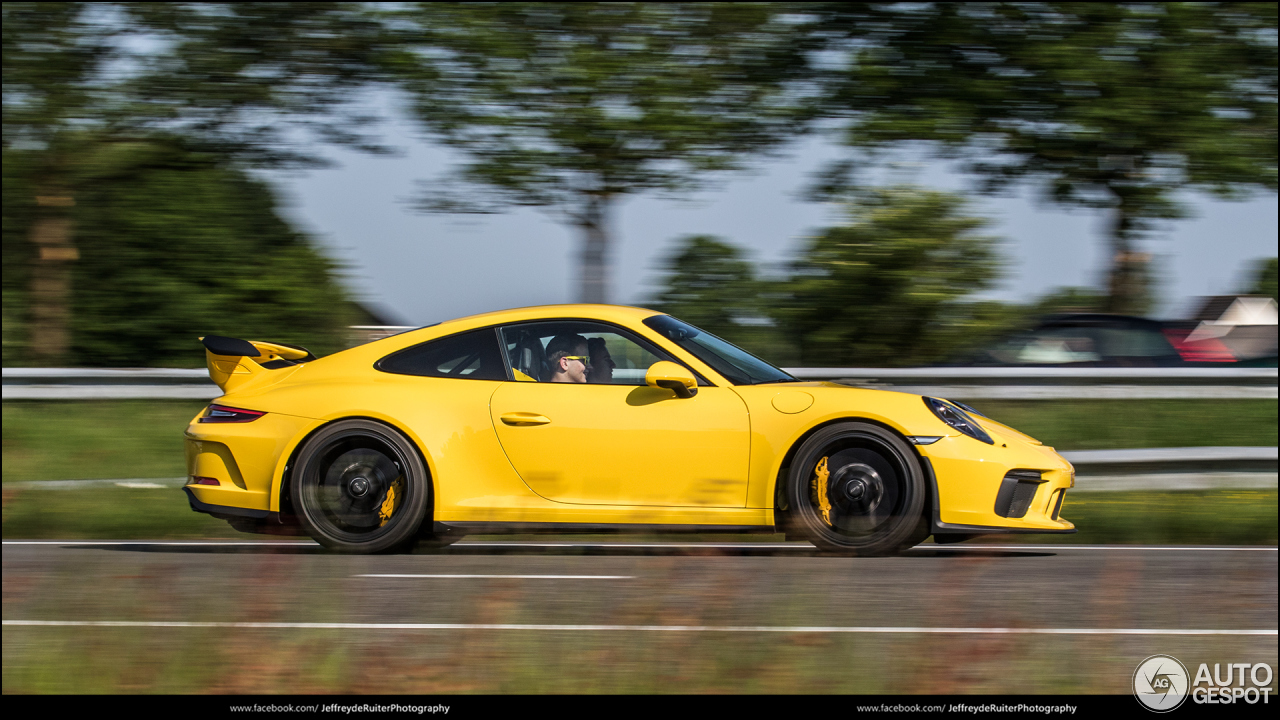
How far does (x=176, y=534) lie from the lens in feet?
24.1

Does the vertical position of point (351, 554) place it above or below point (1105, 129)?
below

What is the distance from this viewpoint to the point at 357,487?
19.7 ft

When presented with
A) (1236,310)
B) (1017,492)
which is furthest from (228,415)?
(1236,310)

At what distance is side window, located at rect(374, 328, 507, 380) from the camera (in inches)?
242

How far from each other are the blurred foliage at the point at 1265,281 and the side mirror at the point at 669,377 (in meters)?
15.2

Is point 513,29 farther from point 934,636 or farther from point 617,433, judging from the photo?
point 934,636

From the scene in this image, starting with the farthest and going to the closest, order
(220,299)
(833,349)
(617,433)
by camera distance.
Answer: (220,299), (833,349), (617,433)

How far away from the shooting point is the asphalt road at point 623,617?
3.75 m

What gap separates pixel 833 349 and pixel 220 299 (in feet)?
18.9

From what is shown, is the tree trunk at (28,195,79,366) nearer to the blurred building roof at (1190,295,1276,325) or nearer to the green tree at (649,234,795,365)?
the green tree at (649,234,795,365)

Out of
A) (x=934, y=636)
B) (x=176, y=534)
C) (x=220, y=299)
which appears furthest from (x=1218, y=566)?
(x=220, y=299)

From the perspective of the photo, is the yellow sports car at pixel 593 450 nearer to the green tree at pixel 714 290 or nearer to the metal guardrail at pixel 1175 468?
the metal guardrail at pixel 1175 468

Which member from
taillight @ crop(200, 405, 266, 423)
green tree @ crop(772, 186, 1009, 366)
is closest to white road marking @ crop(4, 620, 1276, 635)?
taillight @ crop(200, 405, 266, 423)

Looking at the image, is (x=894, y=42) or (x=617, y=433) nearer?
(x=617, y=433)
